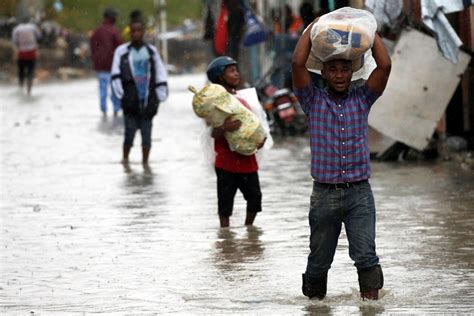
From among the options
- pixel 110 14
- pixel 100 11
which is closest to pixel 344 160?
pixel 110 14

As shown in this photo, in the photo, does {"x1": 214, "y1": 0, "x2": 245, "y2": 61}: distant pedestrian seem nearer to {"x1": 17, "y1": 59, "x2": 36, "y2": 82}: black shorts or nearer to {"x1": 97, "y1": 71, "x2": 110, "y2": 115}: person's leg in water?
{"x1": 97, "y1": 71, "x2": 110, "y2": 115}: person's leg in water

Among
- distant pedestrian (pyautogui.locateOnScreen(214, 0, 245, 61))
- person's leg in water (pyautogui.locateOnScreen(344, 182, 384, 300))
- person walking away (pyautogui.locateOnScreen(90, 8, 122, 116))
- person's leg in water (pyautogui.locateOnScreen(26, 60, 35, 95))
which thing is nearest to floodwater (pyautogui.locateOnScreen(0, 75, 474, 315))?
person's leg in water (pyautogui.locateOnScreen(344, 182, 384, 300))

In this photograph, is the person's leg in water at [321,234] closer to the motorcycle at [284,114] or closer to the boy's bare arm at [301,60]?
the boy's bare arm at [301,60]

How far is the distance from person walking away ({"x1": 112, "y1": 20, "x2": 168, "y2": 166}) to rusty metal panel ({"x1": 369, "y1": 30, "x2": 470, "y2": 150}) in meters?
2.76

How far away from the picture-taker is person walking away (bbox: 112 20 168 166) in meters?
16.3

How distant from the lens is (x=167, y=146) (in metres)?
19.2

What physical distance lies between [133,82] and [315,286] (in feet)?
29.5

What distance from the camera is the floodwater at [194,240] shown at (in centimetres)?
792

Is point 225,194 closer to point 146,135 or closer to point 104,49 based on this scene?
point 146,135

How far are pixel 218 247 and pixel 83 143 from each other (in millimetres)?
10401

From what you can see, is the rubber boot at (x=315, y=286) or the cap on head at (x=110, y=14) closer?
the rubber boot at (x=315, y=286)

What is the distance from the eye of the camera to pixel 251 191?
437 inches

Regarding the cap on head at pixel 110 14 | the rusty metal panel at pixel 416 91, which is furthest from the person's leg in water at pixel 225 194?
the cap on head at pixel 110 14

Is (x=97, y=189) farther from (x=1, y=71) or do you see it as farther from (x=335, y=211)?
(x=1, y=71)
